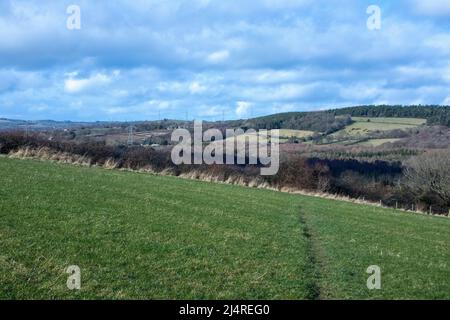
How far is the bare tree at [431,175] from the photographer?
159ft

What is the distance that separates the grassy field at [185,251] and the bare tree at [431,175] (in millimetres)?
36765

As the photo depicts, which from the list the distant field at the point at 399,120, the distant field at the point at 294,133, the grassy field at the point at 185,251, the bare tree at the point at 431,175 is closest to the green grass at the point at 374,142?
the distant field at the point at 294,133

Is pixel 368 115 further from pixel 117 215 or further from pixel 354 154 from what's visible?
pixel 117 215

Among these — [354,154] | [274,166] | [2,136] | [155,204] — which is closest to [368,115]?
[354,154]

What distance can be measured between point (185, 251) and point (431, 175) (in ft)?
160

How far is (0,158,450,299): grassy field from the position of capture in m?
7.04

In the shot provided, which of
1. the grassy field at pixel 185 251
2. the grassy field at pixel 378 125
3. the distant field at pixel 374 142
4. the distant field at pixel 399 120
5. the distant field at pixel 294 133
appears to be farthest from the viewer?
the distant field at pixel 399 120

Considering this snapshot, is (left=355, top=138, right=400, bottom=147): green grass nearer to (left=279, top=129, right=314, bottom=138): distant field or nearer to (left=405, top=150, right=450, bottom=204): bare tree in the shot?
(left=279, top=129, right=314, bottom=138): distant field

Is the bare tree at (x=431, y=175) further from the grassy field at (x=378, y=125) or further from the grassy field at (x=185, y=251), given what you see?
the grassy field at (x=378, y=125)

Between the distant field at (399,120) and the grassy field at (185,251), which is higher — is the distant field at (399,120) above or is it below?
above

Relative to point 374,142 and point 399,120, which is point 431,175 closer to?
point 374,142

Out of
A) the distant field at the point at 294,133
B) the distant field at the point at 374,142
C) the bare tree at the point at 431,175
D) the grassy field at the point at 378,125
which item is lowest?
the bare tree at the point at 431,175

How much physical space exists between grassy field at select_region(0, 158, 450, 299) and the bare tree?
36.8m

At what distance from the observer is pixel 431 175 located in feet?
167
